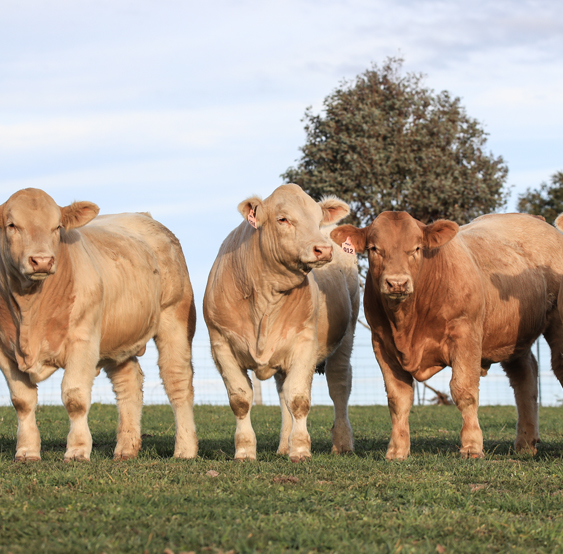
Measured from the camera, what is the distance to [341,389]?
9781 mm

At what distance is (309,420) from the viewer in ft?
48.2

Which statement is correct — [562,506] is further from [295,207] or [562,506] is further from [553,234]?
[553,234]

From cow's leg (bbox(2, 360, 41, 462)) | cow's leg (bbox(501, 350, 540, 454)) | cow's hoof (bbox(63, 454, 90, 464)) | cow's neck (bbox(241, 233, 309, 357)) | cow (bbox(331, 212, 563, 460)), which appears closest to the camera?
cow's hoof (bbox(63, 454, 90, 464))

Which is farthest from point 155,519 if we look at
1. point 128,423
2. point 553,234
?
point 553,234

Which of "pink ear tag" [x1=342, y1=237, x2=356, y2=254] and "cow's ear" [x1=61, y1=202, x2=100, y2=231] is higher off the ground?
"cow's ear" [x1=61, y1=202, x2=100, y2=231]

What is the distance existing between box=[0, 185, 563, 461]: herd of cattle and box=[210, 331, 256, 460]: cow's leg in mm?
14

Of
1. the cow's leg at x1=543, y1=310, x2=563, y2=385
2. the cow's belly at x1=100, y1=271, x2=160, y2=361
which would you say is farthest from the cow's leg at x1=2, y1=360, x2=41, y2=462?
the cow's leg at x1=543, y1=310, x2=563, y2=385

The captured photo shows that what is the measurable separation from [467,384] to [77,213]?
4144mm

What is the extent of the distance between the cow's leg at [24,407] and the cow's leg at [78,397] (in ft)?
1.73

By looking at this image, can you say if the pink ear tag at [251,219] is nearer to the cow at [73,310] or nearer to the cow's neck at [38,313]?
the cow at [73,310]

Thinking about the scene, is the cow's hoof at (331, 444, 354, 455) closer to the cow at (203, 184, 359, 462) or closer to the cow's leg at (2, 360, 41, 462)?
the cow at (203, 184, 359, 462)

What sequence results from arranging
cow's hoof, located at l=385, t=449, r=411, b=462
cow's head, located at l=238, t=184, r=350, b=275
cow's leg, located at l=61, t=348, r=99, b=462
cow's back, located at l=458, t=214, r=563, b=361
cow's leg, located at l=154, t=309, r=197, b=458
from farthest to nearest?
1. cow's leg, located at l=154, t=309, r=197, b=458
2. cow's back, located at l=458, t=214, r=563, b=361
3. cow's hoof, located at l=385, t=449, r=411, b=462
4. cow's head, located at l=238, t=184, r=350, b=275
5. cow's leg, located at l=61, t=348, r=99, b=462

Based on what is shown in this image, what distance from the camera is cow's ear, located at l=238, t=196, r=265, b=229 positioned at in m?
8.30

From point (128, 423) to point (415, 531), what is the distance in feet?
17.1
